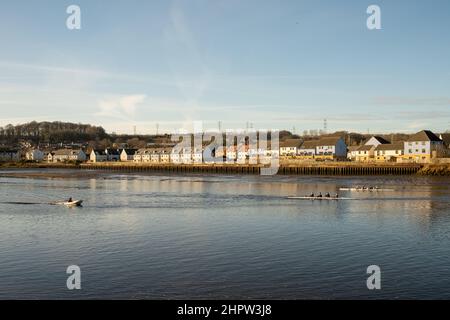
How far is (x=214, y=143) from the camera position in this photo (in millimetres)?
151250

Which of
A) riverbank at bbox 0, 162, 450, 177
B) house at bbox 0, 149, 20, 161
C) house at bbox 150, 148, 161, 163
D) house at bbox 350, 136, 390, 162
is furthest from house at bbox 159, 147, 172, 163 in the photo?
house at bbox 0, 149, 20, 161

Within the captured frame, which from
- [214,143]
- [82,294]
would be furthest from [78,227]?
[214,143]

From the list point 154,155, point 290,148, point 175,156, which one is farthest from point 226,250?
point 154,155

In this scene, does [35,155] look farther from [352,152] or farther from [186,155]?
[352,152]

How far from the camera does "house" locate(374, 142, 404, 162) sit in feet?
351

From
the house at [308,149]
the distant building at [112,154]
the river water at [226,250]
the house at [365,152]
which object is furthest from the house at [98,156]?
the river water at [226,250]

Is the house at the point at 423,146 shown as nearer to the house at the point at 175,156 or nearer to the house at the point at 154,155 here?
the house at the point at 175,156

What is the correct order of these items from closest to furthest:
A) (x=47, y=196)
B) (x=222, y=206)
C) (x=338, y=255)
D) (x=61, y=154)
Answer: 1. (x=338, y=255)
2. (x=222, y=206)
3. (x=47, y=196)
4. (x=61, y=154)

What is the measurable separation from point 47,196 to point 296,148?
89.1 m

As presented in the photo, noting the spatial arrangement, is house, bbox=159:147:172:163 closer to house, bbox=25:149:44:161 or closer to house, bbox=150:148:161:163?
house, bbox=150:148:161:163

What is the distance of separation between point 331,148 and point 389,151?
1434 centimetres

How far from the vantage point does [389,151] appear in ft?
363

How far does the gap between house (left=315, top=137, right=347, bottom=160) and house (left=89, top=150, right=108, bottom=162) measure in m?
78.3
